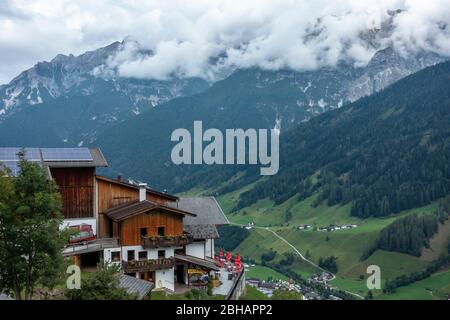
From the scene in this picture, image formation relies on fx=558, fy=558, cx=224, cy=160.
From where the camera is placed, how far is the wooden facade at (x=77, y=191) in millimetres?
45688

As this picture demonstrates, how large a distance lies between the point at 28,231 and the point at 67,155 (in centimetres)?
2258

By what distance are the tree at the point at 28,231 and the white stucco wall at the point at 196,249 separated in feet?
70.8

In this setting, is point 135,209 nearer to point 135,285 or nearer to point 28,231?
point 135,285

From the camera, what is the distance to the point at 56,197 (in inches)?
1010

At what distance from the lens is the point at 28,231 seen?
24.6m

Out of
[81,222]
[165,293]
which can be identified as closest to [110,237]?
[81,222]

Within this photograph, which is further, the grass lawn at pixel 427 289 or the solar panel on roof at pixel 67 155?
the grass lawn at pixel 427 289

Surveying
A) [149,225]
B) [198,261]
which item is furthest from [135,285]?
[198,261]

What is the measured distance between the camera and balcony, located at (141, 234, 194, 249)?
139ft

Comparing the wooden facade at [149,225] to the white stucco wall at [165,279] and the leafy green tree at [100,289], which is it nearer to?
the white stucco wall at [165,279]

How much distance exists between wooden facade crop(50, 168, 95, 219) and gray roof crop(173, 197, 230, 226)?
7496 millimetres

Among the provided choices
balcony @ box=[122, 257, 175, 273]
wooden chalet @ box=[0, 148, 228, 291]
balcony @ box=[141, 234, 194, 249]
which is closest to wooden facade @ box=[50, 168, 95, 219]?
wooden chalet @ box=[0, 148, 228, 291]

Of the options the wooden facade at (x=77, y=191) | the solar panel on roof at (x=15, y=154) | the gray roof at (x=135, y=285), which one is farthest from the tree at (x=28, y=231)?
the wooden facade at (x=77, y=191)
